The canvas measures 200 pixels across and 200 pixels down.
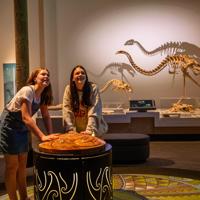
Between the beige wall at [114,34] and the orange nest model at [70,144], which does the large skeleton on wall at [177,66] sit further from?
the orange nest model at [70,144]

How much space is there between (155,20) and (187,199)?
626 centimetres

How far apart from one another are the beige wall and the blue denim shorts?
5.99 m

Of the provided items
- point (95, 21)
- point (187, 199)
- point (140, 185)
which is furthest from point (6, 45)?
point (187, 199)

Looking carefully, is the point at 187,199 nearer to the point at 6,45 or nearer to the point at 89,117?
the point at 89,117

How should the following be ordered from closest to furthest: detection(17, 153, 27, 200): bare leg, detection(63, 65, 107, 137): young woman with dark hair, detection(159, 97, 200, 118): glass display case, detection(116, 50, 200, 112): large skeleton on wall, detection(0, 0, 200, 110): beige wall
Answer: detection(17, 153, 27, 200): bare leg < detection(63, 65, 107, 137): young woman with dark hair < detection(159, 97, 200, 118): glass display case < detection(116, 50, 200, 112): large skeleton on wall < detection(0, 0, 200, 110): beige wall

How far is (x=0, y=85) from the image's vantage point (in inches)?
359

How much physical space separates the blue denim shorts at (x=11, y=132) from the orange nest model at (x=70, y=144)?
0.50m

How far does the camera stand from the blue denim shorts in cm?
410

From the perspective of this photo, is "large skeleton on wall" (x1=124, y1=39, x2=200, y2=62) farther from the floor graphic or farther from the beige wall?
the floor graphic

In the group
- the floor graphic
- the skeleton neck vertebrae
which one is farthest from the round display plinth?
the skeleton neck vertebrae

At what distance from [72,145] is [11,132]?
81 centimetres

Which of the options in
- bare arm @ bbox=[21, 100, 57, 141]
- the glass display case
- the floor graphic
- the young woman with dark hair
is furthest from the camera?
the glass display case

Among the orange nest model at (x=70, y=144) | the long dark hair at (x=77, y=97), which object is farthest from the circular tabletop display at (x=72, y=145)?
the long dark hair at (x=77, y=97)

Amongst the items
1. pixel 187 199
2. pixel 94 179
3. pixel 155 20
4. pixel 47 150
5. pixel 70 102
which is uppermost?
pixel 155 20
